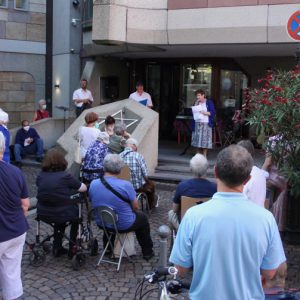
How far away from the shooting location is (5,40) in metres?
16.1

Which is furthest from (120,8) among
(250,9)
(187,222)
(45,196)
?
(187,222)

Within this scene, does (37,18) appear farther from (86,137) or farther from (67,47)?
(86,137)

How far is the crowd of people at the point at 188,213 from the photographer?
2467 millimetres

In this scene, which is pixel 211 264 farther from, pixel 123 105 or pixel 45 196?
pixel 123 105

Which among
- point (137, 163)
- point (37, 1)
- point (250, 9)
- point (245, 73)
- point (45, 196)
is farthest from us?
point (37, 1)

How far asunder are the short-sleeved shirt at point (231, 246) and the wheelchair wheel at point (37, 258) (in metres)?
3.76

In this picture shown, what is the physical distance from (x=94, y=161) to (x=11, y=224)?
3388 millimetres

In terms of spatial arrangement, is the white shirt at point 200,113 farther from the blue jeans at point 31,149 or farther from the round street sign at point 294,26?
the blue jeans at point 31,149

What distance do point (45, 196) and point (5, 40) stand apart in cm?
1162

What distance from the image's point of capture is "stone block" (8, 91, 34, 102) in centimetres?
1656

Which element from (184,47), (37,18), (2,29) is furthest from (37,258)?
(37,18)

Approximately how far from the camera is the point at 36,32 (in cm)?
1666

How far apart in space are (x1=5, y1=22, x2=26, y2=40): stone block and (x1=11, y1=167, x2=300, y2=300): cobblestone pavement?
36.9 ft

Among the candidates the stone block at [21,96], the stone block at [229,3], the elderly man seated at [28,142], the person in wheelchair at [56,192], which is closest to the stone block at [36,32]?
the stone block at [21,96]
